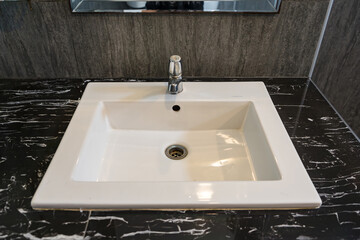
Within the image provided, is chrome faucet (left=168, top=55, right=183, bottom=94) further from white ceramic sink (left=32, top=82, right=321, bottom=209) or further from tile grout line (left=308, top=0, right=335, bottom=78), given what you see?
tile grout line (left=308, top=0, right=335, bottom=78)

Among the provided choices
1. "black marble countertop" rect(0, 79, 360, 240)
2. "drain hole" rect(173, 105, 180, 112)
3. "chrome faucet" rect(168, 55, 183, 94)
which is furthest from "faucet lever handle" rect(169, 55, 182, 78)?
"black marble countertop" rect(0, 79, 360, 240)

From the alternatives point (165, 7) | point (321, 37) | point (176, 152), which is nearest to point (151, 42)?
point (165, 7)

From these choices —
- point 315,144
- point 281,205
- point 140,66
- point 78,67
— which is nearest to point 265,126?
point 315,144

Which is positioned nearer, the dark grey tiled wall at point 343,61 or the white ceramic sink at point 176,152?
the white ceramic sink at point 176,152

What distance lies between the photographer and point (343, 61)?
887 mm

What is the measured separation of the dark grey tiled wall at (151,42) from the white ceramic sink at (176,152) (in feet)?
0.33

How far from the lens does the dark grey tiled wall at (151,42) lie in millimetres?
942

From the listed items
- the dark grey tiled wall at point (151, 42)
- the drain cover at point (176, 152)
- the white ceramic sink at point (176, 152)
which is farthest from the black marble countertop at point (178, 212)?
the drain cover at point (176, 152)

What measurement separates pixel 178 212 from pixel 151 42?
631 millimetres

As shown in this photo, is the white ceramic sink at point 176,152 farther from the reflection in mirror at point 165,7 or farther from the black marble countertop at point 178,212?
the reflection in mirror at point 165,7

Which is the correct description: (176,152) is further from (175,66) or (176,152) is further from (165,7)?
(165,7)

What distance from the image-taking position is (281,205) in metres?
Result: 0.61

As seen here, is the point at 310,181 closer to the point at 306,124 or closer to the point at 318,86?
the point at 306,124

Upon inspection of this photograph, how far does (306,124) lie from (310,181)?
0.27 metres
